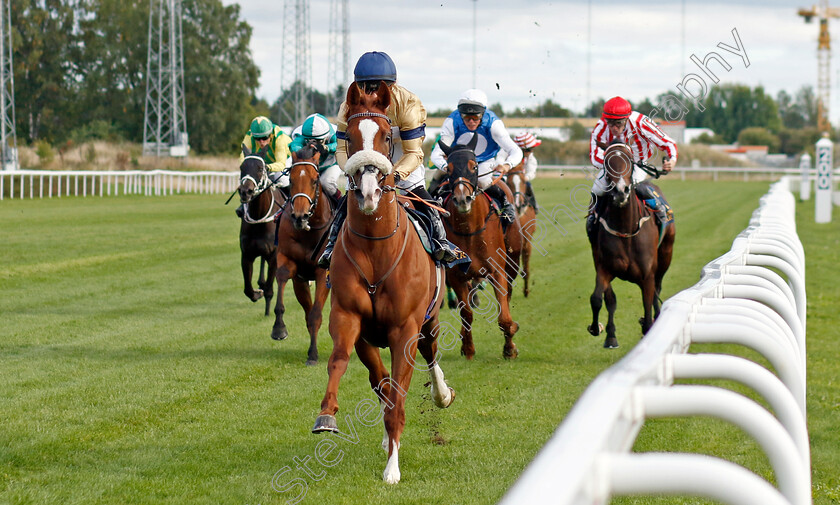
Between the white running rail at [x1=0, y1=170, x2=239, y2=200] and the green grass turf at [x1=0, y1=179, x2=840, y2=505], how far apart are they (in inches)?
504

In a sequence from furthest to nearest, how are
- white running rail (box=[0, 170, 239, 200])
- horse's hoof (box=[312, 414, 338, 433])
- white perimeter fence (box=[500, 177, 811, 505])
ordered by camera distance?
1. white running rail (box=[0, 170, 239, 200])
2. horse's hoof (box=[312, 414, 338, 433])
3. white perimeter fence (box=[500, 177, 811, 505])

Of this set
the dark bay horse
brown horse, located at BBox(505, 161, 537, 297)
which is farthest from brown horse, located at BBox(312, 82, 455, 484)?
brown horse, located at BBox(505, 161, 537, 297)

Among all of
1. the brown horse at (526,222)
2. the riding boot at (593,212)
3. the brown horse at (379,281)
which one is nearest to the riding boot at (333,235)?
the brown horse at (379,281)

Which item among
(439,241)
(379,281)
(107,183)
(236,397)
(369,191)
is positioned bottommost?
(236,397)

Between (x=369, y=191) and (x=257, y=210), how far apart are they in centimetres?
487

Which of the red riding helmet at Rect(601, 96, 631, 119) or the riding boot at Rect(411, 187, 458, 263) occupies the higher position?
the red riding helmet at Rect(601, 96, 631, 119)

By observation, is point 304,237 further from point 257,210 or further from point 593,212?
Answer: point 593,212

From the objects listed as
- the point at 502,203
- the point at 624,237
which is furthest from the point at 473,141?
the point at 624,237

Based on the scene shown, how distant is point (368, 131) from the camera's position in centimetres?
423

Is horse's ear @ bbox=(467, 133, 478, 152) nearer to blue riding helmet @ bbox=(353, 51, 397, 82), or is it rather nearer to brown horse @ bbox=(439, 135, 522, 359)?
brown horse @ bbox=(439, 135, 522, 359)

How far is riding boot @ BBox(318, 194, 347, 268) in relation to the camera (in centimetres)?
489

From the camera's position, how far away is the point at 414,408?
5844 mm

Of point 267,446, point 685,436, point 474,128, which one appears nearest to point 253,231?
point 474,128

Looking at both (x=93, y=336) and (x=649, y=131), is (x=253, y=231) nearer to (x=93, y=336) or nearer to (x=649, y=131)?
(x=93, y=336)
